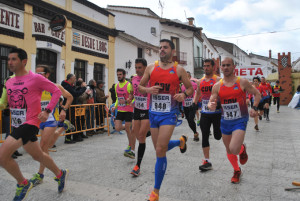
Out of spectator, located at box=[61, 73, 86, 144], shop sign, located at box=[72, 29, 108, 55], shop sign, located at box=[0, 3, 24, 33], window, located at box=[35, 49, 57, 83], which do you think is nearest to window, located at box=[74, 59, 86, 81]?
shop sign, located at box=[72, 29, 108, 55]

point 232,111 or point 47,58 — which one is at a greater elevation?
point 47,58

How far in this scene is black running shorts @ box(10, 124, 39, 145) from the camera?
288 centimetres

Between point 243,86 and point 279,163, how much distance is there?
2129mm

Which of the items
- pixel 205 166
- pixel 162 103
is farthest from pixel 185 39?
pixel 162 103

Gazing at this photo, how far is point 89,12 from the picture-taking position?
14.0 meters

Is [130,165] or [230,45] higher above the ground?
[230,45]

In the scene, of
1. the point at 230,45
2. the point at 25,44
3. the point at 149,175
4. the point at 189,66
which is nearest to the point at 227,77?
the point at 149,175

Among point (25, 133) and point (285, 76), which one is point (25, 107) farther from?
point (285, 76)

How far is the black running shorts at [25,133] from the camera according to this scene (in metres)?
2.88

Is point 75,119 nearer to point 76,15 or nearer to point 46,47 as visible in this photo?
point 46,47

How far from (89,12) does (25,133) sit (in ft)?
41.2

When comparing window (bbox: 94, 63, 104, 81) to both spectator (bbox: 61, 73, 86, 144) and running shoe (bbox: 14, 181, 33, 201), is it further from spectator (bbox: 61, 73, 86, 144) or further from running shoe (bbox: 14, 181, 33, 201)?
running shoe (bbox: 14, 181, 33, 201)

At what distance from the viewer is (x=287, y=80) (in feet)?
86.1

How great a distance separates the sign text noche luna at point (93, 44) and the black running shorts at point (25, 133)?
36.4 ft
